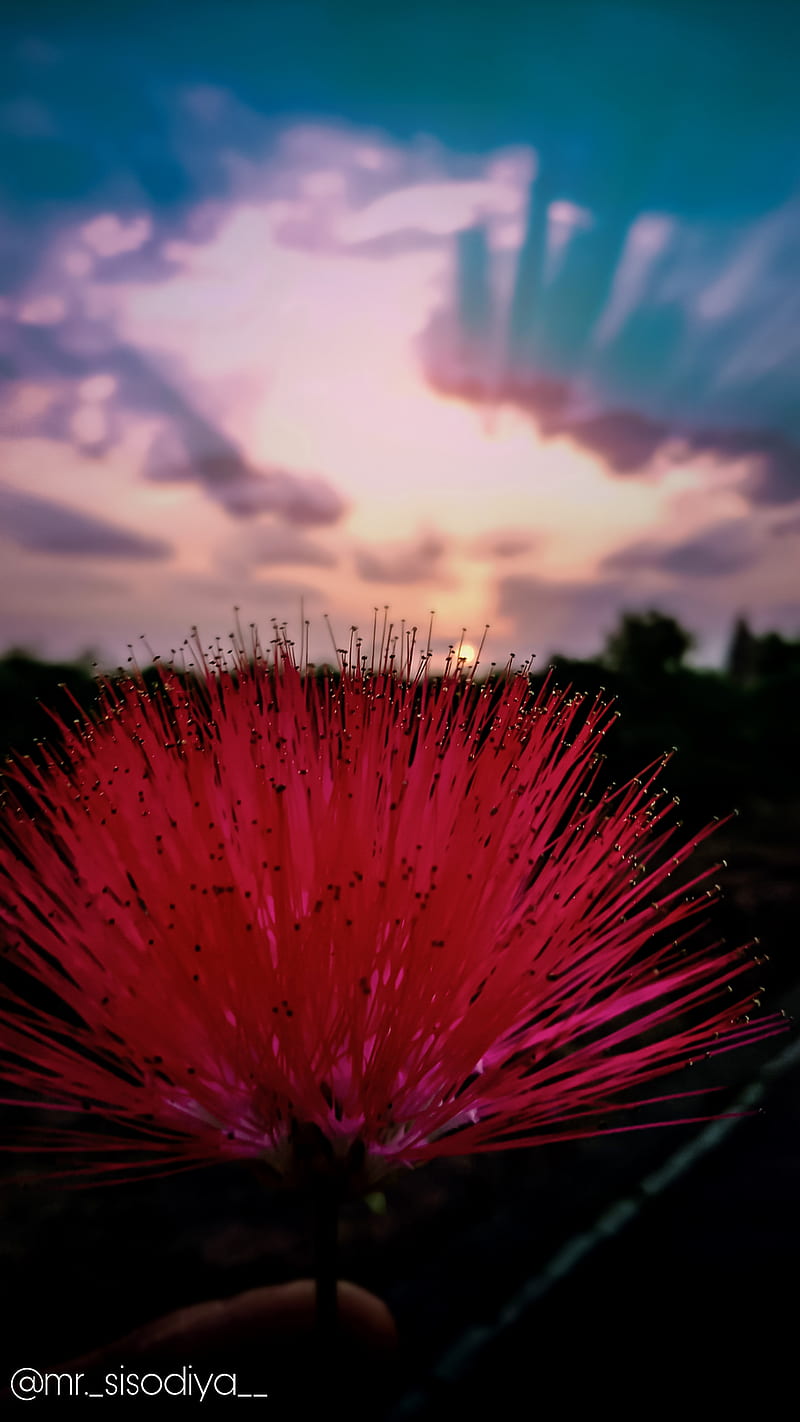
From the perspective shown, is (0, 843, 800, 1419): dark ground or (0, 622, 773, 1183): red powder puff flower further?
(0, 843, 800, 1419): dark ground

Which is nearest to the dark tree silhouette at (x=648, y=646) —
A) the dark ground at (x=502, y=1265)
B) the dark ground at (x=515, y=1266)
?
the dark ground at (x=515, y=1266)

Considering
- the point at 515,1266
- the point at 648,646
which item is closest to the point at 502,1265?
the point at 515,1266

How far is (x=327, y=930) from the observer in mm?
392

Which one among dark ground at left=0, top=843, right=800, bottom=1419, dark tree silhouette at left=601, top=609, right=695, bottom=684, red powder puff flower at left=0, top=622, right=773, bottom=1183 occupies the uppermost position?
dark tree silhouette at left=601, top=609, right=695, bottom=684

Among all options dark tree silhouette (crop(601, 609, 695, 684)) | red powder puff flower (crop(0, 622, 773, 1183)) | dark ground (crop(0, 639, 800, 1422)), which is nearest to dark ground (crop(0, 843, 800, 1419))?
dark ground (crop(0, 639, 800, 1422))

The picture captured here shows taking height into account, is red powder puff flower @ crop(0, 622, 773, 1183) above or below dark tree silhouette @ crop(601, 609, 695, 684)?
below

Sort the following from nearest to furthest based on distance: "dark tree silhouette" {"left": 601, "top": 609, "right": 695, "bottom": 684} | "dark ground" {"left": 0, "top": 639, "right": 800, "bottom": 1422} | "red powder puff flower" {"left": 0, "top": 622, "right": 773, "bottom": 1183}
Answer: "red powder puff flower" {"left": 0, "top": 622, "right": 773, "bottom": 1183}
"dark ground" {"left": 0, "top": 639, "right": 800, "bottom": 1422}
"dark tree silhouette" {"left": 601, "top": 609, "right": 695, "bottom": 684}

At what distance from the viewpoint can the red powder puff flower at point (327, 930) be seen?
39cm

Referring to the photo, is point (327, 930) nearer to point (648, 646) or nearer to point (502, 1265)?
point (502, 1265)

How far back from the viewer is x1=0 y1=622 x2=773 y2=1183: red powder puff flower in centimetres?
39

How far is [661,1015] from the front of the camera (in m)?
0.46

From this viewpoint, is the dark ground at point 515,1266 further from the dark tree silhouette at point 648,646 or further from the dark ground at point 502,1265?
the dark tree silhouette at point 648,646

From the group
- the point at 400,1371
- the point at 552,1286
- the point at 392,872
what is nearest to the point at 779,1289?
the point at 552,1286

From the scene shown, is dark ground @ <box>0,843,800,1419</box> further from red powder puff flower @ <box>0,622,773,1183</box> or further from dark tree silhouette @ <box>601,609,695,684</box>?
dark tree silhouette @ <box>601,609,695,684</box>
